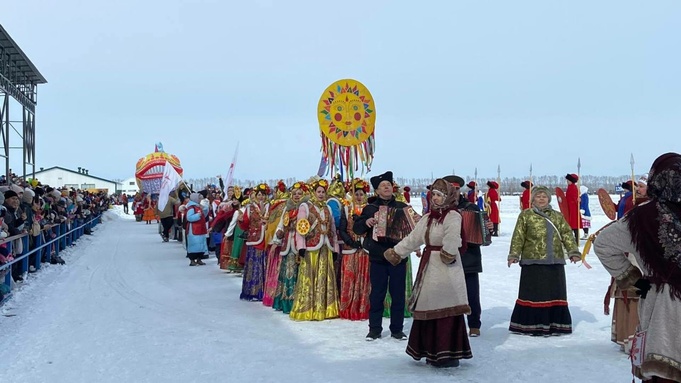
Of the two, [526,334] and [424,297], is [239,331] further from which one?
[526,334]

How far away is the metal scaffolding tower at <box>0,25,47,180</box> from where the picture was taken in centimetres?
2077

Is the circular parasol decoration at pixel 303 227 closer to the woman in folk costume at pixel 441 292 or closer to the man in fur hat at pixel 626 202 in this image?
the woman in folk costume at pixel 441 292

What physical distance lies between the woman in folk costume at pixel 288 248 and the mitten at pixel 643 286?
5334 millimetres

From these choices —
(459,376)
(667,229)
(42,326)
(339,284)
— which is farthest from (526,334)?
(42,326)

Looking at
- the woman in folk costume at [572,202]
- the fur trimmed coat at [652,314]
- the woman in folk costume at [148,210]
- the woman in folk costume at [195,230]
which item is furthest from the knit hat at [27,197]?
the woman in folk costume at [148,210]

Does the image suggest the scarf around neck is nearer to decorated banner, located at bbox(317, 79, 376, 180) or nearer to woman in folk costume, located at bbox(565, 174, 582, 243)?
decorated banner, located at bbox(317, 79, 376, 180)

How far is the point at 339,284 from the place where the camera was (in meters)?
8.34

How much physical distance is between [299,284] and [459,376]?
310cm

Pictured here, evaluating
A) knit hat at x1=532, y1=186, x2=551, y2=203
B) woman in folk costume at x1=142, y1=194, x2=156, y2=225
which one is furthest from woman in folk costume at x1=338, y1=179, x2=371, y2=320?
woman in folk costume at x1=142, y1=194, x2=156, y2=225

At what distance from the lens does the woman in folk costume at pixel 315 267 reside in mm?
8133

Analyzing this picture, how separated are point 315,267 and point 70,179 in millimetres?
82320

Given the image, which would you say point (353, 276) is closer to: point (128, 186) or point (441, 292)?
point (441, 292)

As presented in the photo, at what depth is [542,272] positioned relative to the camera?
7.05 metres

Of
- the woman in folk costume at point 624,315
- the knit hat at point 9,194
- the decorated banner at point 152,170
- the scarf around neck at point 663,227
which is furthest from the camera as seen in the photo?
the decorated banner at point 152,170
